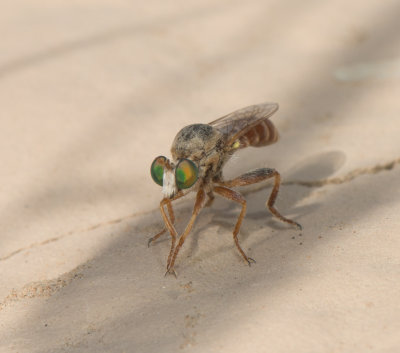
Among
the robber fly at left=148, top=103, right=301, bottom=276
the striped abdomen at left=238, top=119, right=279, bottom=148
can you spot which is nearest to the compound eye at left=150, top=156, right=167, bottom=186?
the robber fly at left=148, top=103, right=301, bottom=276

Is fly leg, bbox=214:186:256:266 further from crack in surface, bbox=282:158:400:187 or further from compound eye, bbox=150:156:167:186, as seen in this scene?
crack in surface, bbox=282:158:400:187

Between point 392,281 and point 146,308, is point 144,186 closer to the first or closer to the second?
point 146,308

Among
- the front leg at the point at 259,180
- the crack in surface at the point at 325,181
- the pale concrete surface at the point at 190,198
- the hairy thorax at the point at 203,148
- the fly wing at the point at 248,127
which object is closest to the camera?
the pale concrete surface at the point at 190,198

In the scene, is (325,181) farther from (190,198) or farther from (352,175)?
(190,198)

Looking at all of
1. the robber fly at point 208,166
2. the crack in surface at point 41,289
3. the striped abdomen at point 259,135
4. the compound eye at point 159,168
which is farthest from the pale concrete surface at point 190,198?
the compound eye at point 159,168

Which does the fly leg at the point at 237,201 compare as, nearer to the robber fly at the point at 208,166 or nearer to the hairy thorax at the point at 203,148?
the robber fly at the point at 208,166

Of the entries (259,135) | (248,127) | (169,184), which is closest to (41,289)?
(169,184)

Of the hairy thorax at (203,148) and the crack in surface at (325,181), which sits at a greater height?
the hairy thorax at (203,148)

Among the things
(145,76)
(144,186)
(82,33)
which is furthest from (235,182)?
(82,33)
